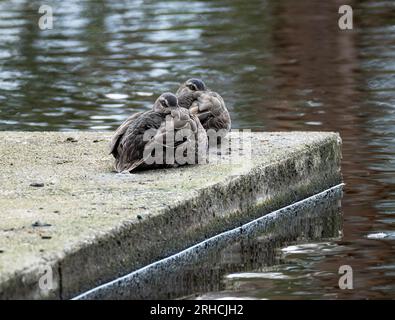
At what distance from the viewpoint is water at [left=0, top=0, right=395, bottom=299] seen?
7.92 meters

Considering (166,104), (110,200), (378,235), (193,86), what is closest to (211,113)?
(193,86)

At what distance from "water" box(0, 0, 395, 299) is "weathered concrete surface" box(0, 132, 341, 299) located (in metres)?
0.36

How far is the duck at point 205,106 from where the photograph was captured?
9.76 meters

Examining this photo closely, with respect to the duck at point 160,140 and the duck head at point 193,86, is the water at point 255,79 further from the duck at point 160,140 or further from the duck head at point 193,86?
the duck head at point 193,86

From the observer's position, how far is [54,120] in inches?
524

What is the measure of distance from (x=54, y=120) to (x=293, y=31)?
7.37 meters

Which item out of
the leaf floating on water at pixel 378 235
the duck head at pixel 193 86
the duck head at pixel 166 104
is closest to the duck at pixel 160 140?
the duck head at pixel 166 104

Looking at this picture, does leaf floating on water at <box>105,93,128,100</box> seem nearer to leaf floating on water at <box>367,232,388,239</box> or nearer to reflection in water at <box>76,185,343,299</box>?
reflection in water at <box>76,185,343,299</box>

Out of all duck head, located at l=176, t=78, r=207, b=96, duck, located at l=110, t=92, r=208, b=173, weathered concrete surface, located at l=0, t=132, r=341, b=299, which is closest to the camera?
weathered concrete surface, located at l=0, t=132, r=341, b=299

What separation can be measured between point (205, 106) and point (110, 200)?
2.06m

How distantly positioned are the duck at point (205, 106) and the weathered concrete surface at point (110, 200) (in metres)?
0.34

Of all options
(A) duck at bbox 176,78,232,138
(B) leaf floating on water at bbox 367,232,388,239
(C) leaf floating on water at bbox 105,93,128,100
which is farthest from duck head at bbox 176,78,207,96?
(C) leaf floating on water at bbox 105,93,128,100

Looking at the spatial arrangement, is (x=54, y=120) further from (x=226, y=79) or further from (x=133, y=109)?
(x=226, y=79)
